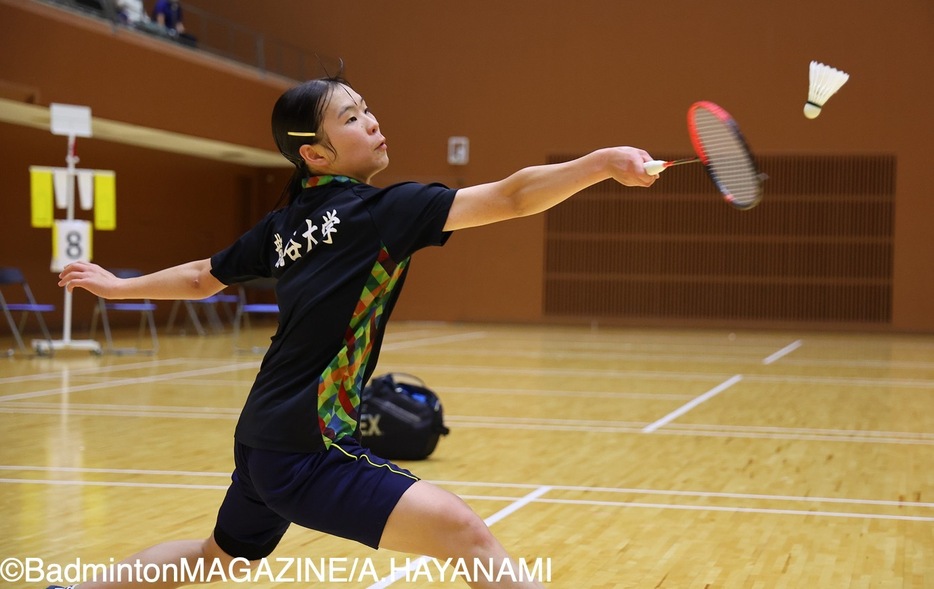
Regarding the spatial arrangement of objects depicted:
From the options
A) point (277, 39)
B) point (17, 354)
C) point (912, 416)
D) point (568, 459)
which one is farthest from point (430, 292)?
point (568, 459)

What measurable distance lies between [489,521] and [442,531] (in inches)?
102

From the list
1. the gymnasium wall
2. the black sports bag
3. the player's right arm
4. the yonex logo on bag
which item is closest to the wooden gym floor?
the black sports bag

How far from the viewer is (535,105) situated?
19484 millimetres

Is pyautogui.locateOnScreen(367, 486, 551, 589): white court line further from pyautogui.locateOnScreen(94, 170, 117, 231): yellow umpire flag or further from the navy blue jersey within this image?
pyautogui.locateOnScreen(94, 170, 117, 231): yellow umpire flag

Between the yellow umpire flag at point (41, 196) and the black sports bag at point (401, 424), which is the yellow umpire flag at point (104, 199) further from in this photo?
the black sports bag at point (401, 424)

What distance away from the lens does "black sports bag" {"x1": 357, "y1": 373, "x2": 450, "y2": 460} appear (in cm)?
621

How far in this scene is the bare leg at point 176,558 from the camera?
102 inches

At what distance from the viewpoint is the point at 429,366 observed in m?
11.8

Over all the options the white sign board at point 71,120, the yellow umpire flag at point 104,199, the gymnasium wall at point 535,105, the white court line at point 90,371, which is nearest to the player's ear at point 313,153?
the white court line at point 90,371

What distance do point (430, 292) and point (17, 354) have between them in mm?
9159

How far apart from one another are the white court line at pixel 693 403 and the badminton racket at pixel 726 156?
5131 millimetres

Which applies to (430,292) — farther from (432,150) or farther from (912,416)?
(912,416)

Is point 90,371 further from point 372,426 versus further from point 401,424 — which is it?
point 401,424

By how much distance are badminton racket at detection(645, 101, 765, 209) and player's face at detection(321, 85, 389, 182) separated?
0.66 metres
